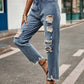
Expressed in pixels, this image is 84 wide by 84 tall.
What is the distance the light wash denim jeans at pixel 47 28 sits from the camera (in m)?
3.37

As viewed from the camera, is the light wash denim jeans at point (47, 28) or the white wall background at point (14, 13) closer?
the light wash denim jeans at point (47, 28)

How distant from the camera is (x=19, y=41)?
11.3ft

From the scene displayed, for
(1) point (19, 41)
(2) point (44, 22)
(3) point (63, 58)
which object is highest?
(2) point (44, 22)

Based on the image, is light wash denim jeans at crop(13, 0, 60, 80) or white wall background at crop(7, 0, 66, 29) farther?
white wall background at crop(7, 0, 66, 29)

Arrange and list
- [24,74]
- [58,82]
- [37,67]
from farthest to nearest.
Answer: [37,67] < [24,74] < [58,82]

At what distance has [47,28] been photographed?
341 cm

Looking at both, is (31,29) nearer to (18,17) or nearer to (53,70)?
(53,70)

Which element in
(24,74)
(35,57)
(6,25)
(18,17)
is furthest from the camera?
(18,17)

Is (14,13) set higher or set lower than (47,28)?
higher

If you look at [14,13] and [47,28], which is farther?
[14,13]

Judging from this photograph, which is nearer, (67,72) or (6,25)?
(67,72)

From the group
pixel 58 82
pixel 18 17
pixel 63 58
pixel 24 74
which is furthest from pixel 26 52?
pixel 18 17

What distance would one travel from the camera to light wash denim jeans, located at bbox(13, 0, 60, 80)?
3.37m

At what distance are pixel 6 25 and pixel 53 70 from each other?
11.8 meters
